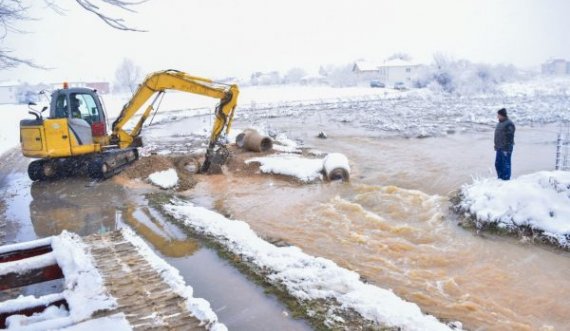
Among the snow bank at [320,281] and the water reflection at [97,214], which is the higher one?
the snow bank at [320,281]

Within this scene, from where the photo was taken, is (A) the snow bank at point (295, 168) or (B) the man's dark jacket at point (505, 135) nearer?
(B) the man's dark jacket at point (505, 135)

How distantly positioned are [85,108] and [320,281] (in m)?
10.5

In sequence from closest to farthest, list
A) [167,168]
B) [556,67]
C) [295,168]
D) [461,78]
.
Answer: [295,168]
[167,168]
[461,78]
[556,67]

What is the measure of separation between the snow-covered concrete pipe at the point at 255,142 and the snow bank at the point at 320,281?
9.32 m

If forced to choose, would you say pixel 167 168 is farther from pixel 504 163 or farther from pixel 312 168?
pixel 504 163

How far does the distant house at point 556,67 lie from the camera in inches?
5023

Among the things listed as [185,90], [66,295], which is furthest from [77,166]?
[66,295]

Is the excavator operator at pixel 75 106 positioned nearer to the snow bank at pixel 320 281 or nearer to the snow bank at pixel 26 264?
the snow bank at pixel 320 281

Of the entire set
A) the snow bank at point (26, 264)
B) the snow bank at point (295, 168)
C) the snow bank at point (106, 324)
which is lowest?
the snow bank at point (295, 168)

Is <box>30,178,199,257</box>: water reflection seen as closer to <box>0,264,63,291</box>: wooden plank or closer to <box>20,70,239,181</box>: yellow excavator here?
<box>20,70,239,181</box>: yellow excavator

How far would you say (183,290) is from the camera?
523 centimetres

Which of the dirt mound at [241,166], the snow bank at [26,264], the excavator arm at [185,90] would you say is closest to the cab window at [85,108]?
the excavator arm at [185,90]

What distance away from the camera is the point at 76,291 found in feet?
16.1

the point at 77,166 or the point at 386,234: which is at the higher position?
the point at 77,166
